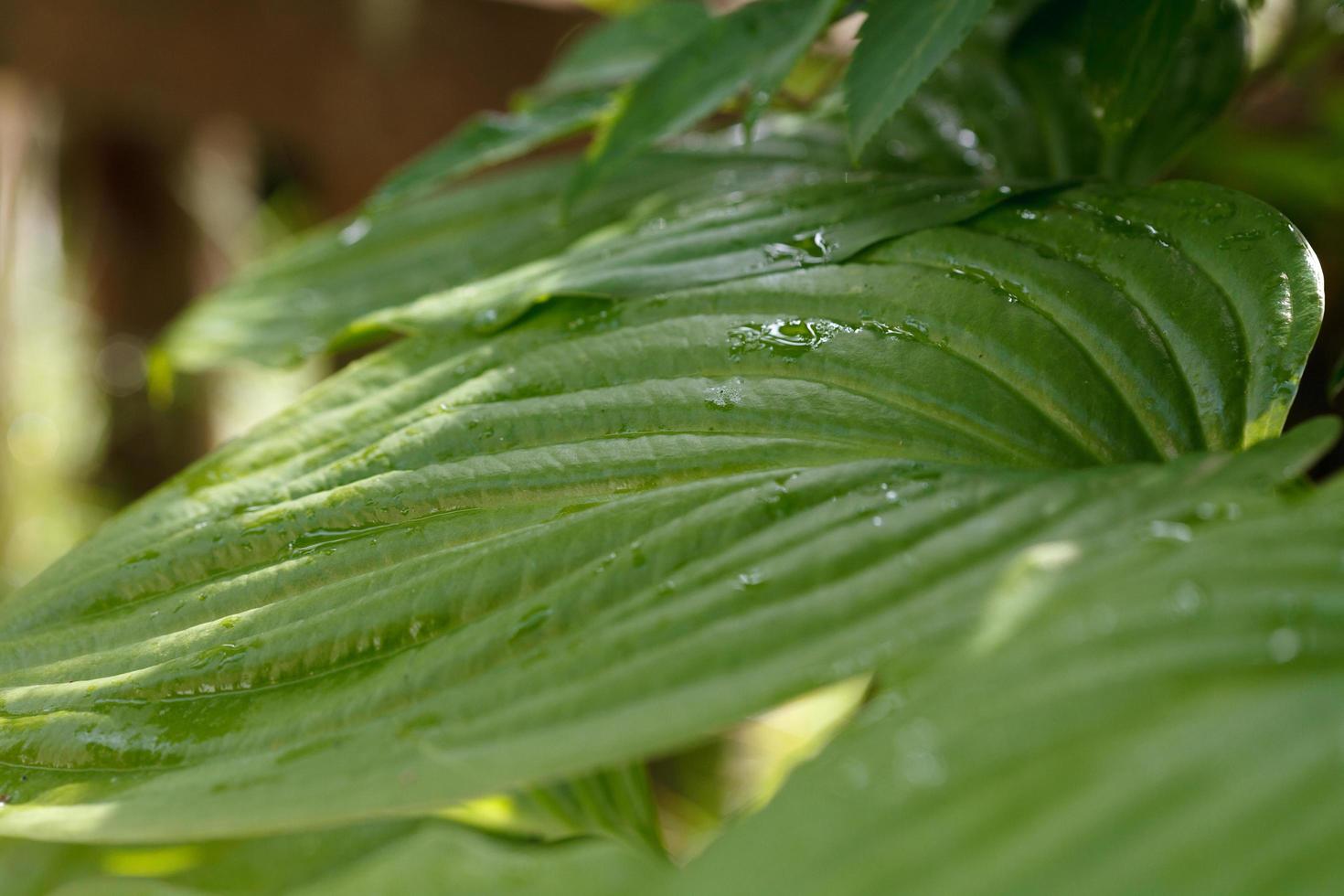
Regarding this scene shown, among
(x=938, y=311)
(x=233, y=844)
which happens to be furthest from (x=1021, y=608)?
(x=233, y=844)

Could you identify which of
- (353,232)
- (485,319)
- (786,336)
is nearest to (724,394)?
(786,336)

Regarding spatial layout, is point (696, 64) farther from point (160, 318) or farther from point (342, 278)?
point (160, 318)

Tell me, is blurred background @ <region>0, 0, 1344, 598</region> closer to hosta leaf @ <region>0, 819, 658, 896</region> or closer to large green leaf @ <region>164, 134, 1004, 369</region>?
large green leaf @ <region>164, 134, 1004, 369</region>

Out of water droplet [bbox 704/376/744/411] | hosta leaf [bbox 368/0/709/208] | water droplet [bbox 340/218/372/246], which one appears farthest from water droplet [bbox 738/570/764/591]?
water droplet [bbox 340/218/372/246]

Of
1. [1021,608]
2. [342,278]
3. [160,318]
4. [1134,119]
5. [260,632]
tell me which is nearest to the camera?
[1021,608]

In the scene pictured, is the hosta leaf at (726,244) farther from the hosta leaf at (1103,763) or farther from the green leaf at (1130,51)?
the hosta leaf at (1103,763)

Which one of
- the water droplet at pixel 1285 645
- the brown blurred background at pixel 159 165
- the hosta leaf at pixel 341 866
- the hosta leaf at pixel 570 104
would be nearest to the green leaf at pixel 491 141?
the hosta leaf at pixel 570 104

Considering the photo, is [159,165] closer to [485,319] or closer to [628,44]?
[628,44]
